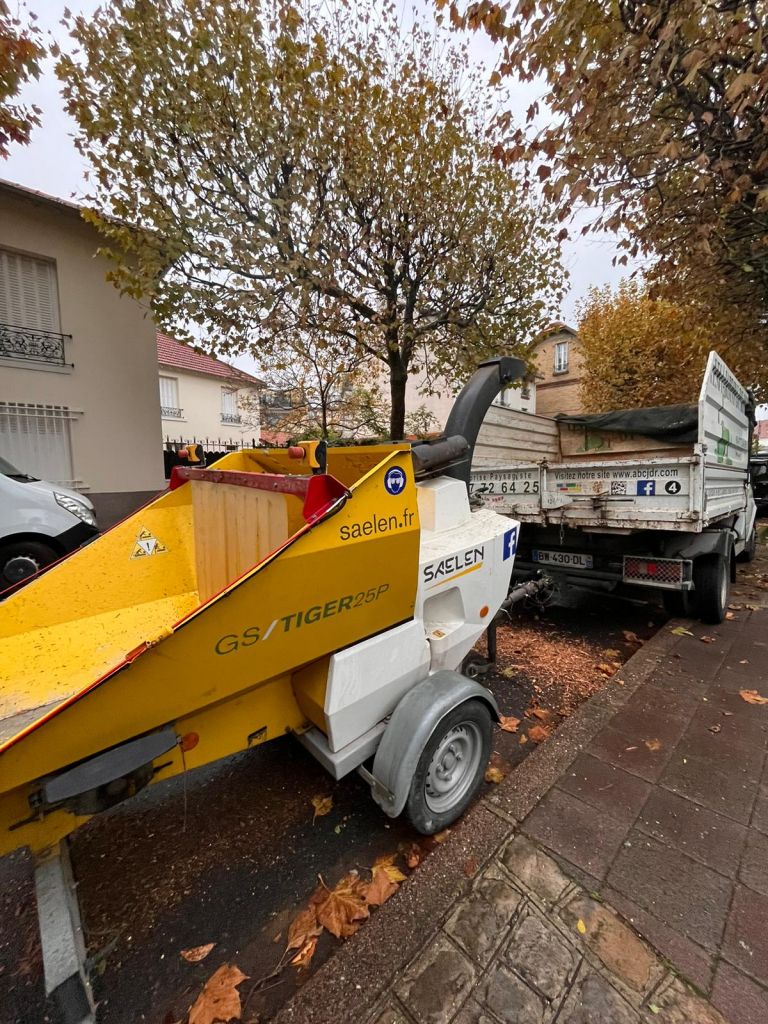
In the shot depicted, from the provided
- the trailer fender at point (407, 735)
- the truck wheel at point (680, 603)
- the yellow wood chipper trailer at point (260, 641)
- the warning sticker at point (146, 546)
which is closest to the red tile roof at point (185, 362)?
the warning sticker at point (146, 546)

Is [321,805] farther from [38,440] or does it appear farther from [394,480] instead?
[38,440]

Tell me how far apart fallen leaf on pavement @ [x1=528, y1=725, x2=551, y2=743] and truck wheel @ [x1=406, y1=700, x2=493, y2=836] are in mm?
729

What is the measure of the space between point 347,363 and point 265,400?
6.57 metres

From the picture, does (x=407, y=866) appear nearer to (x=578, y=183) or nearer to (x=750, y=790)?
(x=750, y=790)

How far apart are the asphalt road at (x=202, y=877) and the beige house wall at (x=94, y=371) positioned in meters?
7.95

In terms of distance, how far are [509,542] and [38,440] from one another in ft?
29.9

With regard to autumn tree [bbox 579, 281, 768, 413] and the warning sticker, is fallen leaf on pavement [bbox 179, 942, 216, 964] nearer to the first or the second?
the warning sticker

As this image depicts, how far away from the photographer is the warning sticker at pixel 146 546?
96.9 inches

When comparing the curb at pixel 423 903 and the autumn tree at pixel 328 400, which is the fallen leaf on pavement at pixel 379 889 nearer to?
the curb at pixel 423 903

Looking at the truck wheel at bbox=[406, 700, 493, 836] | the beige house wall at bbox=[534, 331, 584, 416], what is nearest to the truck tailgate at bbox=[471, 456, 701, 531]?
the truck wheel at bbox=[406, 700, 493, 836]

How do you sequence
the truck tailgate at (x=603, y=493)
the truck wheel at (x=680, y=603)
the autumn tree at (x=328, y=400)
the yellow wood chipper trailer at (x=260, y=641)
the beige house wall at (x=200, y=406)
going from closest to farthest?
the yellow wood chipper trailer at (x=260, y=641) < the truck tailgate at (x=603, y=493) < the truck wheel at (x=680, y=603) < the autumn tree at (x=328, y=400) < the beige house wall at (x=200, y=406)

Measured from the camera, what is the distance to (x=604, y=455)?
20.6ft

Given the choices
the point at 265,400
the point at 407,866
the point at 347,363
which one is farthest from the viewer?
the point at 265,400

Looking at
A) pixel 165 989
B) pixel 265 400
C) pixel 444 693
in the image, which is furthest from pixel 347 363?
pixel 165 989
